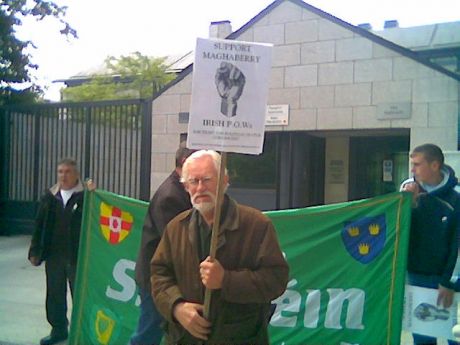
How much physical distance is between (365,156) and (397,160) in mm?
629

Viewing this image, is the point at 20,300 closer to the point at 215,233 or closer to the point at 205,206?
the point at 205,206

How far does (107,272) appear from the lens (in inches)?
186

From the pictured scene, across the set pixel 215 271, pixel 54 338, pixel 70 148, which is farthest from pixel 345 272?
pixel 70 148

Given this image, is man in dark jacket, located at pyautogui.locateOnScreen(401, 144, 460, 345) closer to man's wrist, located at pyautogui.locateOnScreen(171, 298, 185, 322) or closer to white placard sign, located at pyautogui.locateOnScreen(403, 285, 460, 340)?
white placard sign, located at pyautogui.locateOnScreen(403, 285, 460, 340)

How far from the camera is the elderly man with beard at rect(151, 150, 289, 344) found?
251cm

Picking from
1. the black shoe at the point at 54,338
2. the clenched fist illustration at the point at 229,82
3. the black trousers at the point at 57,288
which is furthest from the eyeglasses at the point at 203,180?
the black shoe at the point at 54,338

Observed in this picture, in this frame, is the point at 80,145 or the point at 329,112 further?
the point at 80,145

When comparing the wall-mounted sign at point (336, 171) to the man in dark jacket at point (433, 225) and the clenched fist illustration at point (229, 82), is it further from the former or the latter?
the clenched fist illustration at point (229, 82)

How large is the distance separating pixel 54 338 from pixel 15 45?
11386mm

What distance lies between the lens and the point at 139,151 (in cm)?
1055

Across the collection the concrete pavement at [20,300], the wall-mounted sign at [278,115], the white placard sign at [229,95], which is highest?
the wall-mounted sign at [278,115]

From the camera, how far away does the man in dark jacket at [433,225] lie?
148 inches

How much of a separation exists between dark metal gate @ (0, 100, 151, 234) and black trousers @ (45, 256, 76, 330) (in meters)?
5.17

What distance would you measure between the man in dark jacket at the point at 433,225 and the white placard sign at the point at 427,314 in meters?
0.05
